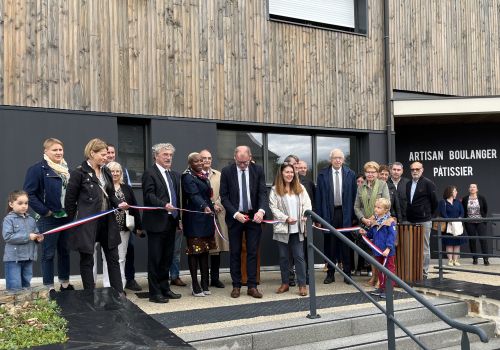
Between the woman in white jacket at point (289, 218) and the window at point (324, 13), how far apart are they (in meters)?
4.19

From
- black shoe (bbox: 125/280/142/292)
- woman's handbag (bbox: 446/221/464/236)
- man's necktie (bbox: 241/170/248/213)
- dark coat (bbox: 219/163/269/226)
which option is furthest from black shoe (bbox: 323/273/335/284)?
woman's handbag (bbox: 446/221/464/236)

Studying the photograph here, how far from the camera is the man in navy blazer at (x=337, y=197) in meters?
7.98

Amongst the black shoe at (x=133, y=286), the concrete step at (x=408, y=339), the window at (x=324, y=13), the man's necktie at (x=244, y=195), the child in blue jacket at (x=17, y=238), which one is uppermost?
the window at (x=324, y=13)

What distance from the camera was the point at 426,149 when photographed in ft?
43.3

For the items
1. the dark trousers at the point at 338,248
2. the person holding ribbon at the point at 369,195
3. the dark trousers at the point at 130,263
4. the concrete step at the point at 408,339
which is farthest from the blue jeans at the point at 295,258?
the dark trousers at the point at 130,263

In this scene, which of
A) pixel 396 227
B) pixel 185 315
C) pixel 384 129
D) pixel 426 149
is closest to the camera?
pixel 185 315

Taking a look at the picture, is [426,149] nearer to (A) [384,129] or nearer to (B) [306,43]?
(A) [384,129]

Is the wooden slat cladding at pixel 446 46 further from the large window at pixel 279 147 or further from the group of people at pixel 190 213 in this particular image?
the group of people at pixel 190 213

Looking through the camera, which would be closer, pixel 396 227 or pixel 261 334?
pixel 261 334

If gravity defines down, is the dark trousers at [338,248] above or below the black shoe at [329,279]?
Result: above

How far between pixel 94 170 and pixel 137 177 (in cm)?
309

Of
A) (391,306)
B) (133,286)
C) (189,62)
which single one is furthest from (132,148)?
(391,306)

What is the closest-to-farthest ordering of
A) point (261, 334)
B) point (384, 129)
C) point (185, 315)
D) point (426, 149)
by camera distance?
point (261, 334), point (185, 315), point (384, 129), point (426, 149)

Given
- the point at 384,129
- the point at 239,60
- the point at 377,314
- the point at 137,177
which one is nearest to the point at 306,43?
the point at 239,60
